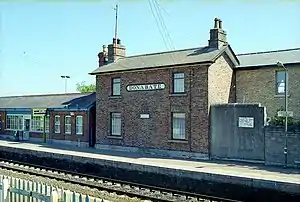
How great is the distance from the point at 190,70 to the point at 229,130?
413 cm

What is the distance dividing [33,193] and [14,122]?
31.0 metres

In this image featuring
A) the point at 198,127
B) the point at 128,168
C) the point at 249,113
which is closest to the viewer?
the point at 128,168

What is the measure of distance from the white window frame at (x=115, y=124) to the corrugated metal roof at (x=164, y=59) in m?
3.07

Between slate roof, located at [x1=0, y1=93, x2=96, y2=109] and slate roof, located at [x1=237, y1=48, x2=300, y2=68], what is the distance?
11863mm

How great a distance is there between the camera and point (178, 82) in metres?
22.8

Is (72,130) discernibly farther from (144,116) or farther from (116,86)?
(144,116)

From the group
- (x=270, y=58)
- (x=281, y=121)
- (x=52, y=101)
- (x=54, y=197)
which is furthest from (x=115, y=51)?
(x=54, y=197)

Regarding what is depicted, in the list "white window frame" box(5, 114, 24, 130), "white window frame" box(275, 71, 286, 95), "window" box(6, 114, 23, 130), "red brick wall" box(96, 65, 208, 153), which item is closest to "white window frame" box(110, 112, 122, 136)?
"red brick wall" box(96, 65, 208, 153)

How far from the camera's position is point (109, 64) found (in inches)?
1125

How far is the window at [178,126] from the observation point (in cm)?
2247

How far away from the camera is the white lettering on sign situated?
20134 millimetres

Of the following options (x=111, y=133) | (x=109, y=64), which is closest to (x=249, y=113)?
(x=111, y=133)

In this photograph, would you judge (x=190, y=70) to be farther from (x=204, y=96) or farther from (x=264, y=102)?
(x=264, y=102)

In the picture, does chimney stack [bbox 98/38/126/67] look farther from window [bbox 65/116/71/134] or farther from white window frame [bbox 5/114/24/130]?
white window frame [bbox 5/114/24/130]
